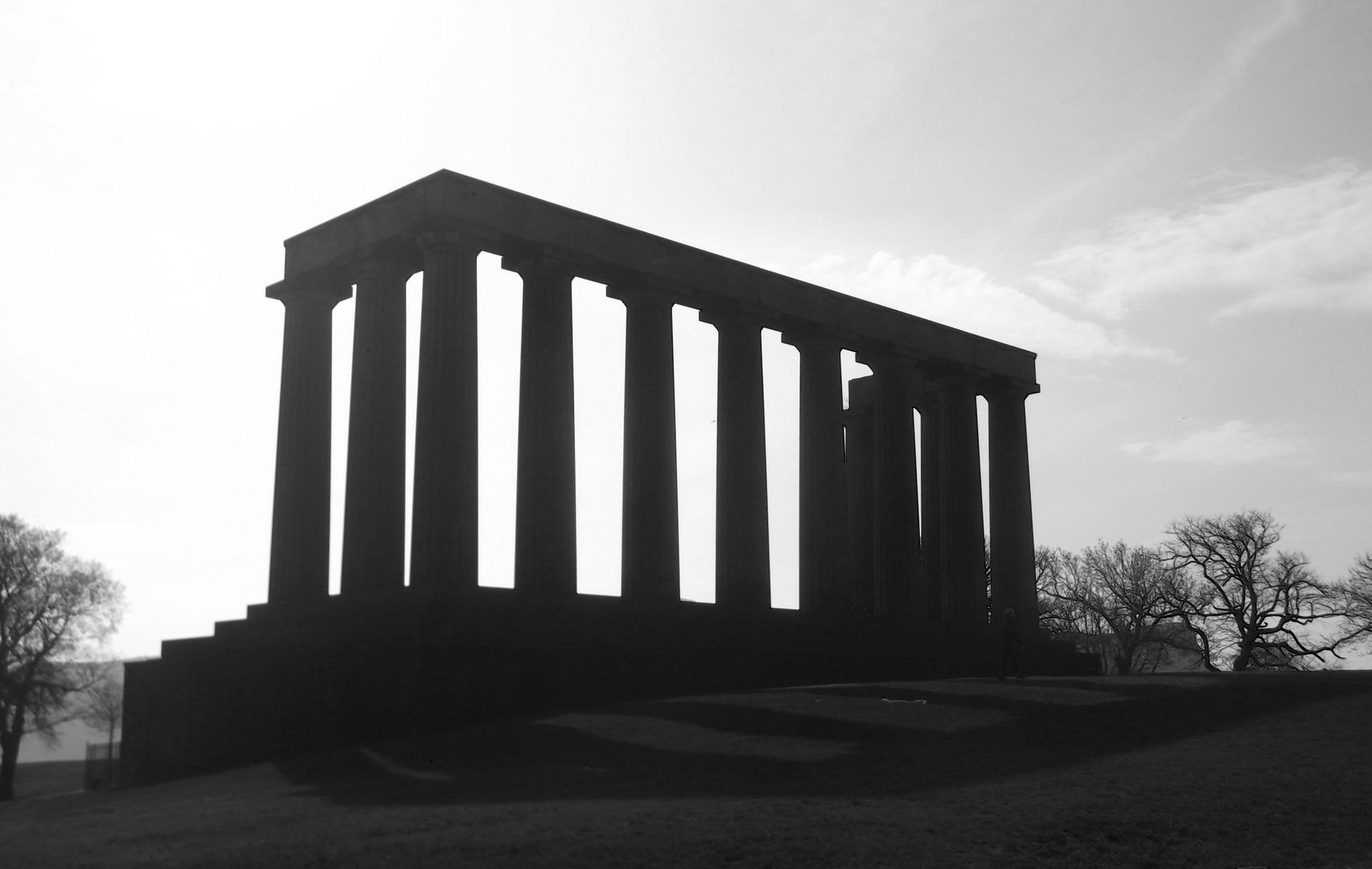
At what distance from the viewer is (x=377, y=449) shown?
154ft

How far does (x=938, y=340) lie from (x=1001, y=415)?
20.3 ft

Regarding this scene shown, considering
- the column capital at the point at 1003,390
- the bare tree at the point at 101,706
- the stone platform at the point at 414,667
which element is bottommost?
Answer: the bare tree at the point at 101,706

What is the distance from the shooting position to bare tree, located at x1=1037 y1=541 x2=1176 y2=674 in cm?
9425

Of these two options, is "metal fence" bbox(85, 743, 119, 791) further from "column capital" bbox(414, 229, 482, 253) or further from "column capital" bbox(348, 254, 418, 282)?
"column capital" bbox(414, 229, 482, 253)

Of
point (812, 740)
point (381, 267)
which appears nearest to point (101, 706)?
point (381, 267)

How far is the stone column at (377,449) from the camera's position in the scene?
46.8 metres

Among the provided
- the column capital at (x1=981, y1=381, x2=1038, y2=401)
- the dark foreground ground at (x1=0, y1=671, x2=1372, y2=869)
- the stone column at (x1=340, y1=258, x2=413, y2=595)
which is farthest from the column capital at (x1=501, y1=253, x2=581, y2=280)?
the column capital at (x1=981, y1=381, x2=1038, y2=401)

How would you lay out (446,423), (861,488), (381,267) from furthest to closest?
(861,488) → (381,267) → (446,423)

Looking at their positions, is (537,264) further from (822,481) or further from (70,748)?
(70,748)

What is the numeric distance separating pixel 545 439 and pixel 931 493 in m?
27.6

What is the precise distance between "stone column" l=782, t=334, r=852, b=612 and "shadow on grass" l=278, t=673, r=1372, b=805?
54.0ft

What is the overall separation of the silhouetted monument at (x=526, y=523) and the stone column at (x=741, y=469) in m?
0.10

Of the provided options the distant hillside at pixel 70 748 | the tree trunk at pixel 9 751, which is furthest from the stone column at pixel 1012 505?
the distant hillside at pixel 70 748

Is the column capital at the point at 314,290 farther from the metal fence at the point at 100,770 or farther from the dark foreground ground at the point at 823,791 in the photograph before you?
the dark foreground ground at the point at 823,791
